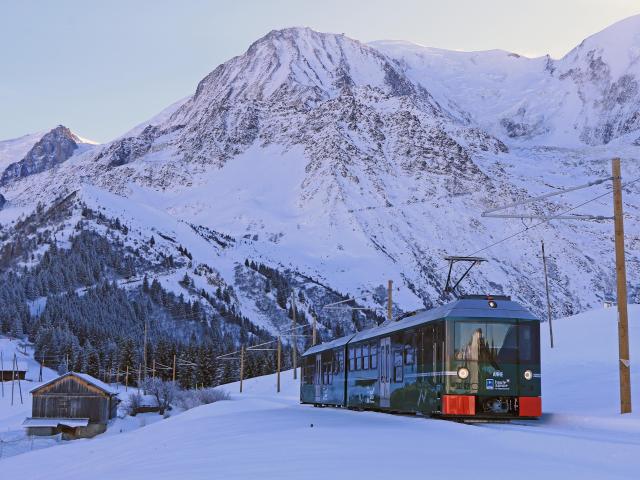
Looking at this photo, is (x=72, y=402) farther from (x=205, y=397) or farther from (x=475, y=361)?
(x=475, y=361)

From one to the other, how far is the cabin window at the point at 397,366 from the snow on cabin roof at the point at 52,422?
60412 mm

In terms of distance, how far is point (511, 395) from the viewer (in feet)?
81.3

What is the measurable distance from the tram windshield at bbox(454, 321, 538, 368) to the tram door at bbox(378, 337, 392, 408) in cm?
539

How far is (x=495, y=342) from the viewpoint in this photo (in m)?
25.1

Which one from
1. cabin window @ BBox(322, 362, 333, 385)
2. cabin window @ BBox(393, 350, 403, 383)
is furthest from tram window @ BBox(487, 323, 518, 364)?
cabin window @ BBox(322, 362, 333, 385)

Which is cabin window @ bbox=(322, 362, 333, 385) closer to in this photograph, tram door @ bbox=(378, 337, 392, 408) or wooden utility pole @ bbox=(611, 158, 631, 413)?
tram door @ bbox=(378, 337, 392, 408)

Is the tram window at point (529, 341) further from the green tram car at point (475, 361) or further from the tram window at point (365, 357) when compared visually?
the tram window at point (365, 357)

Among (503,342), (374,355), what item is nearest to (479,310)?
(503,342)

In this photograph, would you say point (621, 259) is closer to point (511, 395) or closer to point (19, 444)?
point (511, 395)

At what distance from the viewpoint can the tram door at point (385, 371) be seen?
98.1ft

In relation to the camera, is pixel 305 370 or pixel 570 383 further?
pixel 305 370

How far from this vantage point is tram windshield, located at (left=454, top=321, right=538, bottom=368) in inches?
976

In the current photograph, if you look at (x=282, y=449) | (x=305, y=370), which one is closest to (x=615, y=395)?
(x=305, y=370)

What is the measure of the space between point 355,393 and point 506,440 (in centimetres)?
1783
